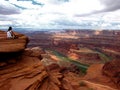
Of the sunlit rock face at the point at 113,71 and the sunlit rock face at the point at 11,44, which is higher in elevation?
the sunlit rock face at the point at 11,44

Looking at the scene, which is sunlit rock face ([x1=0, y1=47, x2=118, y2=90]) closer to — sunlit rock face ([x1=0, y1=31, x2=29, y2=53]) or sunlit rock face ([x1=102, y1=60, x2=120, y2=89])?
sunlit rock face ([x1=0, y1=31, x2=29, y2=53])

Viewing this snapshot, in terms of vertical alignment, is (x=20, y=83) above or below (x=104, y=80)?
above

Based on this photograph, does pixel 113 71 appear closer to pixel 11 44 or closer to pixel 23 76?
pixel 23 76

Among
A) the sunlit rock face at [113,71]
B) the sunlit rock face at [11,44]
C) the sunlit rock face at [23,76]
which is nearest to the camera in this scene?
the sunlit rock face at [23,76]

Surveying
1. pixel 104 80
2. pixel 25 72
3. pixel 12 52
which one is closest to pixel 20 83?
pixel 25 72

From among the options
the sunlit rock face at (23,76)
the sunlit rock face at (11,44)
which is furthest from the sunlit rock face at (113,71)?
the sunlit rock face at (11,44)

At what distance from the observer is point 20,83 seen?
19.2 metres

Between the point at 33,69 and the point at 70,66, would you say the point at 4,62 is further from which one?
the point at 70,66

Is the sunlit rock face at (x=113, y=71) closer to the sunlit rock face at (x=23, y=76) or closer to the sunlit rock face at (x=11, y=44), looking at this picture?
the sunlit rock face at (x=23, y=76)

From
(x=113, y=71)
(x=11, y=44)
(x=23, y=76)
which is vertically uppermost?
(x=11, y=44)

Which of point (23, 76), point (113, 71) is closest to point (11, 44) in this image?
point (23, 76)

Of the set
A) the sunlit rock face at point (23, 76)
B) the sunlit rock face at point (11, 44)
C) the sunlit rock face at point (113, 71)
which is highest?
the sunlit rock face at point (11, 44)

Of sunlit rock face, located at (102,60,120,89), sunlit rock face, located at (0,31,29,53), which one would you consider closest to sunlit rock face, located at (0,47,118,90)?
sunlit rock face, located at (0,31,29,53)

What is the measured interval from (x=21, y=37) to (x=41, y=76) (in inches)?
202
